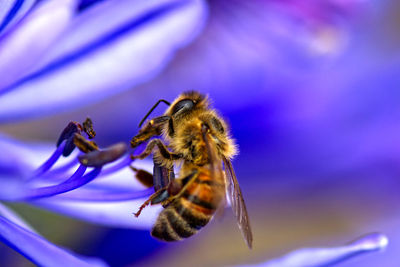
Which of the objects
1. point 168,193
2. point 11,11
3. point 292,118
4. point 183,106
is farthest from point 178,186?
point 292,118

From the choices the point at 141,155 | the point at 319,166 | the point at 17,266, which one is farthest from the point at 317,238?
the point at 141,155

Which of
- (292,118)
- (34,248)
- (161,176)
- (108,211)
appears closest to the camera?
(34,248)

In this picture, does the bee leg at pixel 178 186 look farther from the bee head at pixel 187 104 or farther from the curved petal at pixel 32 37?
the curved petal at pixel 32 37

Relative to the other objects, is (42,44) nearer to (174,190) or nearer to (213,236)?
(174,190)

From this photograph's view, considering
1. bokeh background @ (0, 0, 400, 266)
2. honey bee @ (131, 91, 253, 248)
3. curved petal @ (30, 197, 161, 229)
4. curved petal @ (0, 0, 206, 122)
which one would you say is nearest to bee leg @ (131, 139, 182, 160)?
honey bee @ (131, 91, 253, 248)

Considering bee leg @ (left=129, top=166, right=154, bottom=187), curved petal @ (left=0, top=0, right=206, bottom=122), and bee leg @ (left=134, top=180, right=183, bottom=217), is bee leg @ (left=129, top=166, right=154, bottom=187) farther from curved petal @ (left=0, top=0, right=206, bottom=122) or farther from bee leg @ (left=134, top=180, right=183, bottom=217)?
curved petal @ (left=0, top=0, right=206, bottom=122)

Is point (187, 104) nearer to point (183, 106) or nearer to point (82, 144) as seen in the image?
point (183, 106)
